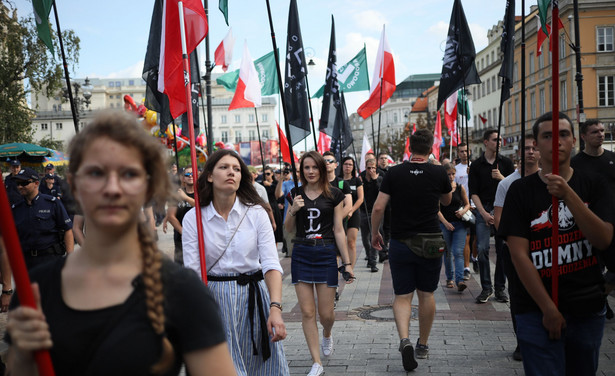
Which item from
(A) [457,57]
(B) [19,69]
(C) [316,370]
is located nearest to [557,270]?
(C) [316,370]

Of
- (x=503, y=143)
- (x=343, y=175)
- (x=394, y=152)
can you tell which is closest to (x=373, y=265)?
(x=343, y=175)

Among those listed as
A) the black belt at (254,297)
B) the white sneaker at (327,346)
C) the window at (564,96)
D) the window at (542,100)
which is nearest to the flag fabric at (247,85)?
the white sneaker at (327,346)

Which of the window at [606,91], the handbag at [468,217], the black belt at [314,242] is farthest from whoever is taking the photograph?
the window at [606,91]

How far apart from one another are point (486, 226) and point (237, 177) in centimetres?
582

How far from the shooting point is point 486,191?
9.01 m

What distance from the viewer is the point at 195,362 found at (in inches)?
Answer: 70.7

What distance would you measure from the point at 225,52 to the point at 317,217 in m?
Answer: 9.55

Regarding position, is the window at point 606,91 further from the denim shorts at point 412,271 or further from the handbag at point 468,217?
the denim shorts at point 412,271

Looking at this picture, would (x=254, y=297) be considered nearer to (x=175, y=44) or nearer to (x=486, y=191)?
(x=175, y=44)

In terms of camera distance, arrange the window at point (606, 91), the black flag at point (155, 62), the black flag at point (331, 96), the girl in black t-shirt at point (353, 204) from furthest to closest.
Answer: the window at point (606, 91) < the black flag at point (331, 96) < the girl in black t-shirt at point (353, 204) < the black flag at point (155, 62)

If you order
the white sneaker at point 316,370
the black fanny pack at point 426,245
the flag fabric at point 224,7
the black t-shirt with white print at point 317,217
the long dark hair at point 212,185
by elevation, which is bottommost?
the white sneaker at point 316,370

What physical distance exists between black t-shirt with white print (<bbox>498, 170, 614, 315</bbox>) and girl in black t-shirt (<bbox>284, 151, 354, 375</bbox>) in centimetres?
285

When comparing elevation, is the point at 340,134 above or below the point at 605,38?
below

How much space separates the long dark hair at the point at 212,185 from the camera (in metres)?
4.36
